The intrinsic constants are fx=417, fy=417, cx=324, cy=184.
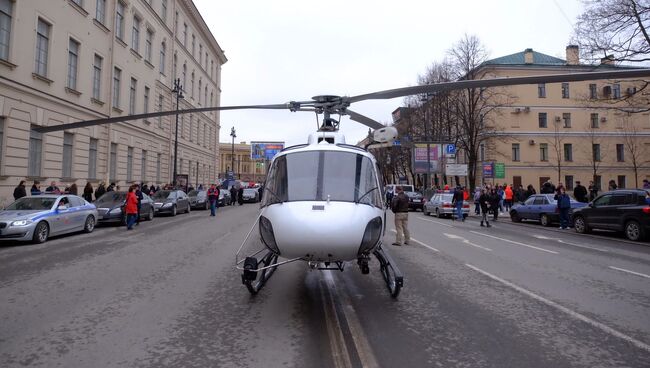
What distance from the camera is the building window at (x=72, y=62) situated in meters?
22.6

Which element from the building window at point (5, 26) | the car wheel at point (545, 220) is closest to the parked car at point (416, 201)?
the car wheel at point (545, 220)

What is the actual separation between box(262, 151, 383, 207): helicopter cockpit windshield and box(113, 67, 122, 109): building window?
85.2ft

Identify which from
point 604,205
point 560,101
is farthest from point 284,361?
point 560,101

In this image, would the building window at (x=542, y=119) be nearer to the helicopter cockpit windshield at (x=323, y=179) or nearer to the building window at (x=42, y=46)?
the building window at (x=42, y=46)

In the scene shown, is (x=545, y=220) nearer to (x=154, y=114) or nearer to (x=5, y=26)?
(x=154, y=114)

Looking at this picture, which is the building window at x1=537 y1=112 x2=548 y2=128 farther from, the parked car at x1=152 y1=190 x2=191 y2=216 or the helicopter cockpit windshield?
the helicopter cockpit windshield

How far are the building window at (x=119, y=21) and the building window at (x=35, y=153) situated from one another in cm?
1117

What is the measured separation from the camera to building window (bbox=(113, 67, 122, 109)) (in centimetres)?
2789

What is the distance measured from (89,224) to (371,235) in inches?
515

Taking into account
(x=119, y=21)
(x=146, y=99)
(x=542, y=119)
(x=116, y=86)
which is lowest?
(x=116, y=86)

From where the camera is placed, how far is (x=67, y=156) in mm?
22641

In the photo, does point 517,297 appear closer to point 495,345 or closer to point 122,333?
point 495,345

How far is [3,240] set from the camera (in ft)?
41.2

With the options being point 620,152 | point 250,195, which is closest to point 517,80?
point 250,195
